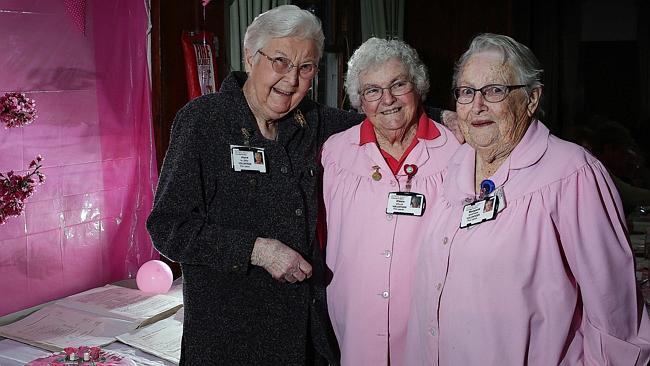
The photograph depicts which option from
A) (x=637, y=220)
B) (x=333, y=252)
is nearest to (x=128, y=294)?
(x=333, y=252)

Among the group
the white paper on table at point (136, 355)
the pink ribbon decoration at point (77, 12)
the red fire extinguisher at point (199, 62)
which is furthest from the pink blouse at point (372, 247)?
the red fire extinguisher at point (199, 62)

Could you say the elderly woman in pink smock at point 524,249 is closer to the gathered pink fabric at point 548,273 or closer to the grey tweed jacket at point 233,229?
the gathered pink fabric at point 548,273

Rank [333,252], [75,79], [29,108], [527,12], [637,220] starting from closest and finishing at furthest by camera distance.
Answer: [333,252] < [29,108] < [75,79] < [637,220] < [527,12]

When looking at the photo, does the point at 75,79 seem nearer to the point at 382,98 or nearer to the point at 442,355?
the point at 382,98

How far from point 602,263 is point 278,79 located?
1.00 m

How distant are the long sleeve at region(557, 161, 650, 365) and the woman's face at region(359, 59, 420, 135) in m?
0.63

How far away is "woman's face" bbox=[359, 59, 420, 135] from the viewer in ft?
6.71

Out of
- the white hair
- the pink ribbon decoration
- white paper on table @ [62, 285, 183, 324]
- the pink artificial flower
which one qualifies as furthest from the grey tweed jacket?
the pink ribbon decoration

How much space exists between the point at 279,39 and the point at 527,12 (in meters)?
5.30

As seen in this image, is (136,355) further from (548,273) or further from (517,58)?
(517,58)

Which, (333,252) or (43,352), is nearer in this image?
(333,252)

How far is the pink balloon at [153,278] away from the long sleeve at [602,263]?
217cm

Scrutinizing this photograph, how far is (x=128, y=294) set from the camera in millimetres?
3250

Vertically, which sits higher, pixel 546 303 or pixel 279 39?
pixel 279 39
